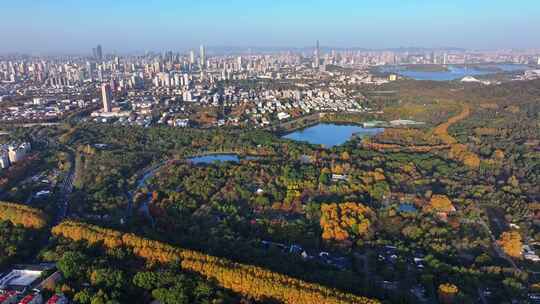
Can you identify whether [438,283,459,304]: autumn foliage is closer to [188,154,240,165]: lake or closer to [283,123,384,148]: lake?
[188,154,240,165]: lake

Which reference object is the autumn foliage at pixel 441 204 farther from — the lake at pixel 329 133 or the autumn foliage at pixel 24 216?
the autumn foliage at pixel 24 216

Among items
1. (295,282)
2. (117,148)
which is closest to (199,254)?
(295,282)

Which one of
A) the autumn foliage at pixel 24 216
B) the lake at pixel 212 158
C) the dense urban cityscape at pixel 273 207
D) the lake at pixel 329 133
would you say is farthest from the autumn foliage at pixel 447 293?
the lake at pixel 329 133

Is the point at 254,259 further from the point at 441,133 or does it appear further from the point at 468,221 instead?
the point at 441,133

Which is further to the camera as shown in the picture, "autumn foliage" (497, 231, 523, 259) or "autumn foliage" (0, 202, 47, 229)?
"autumn foliage" (0, 202, 47, 229)

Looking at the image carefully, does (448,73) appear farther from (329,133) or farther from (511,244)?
(511,244)

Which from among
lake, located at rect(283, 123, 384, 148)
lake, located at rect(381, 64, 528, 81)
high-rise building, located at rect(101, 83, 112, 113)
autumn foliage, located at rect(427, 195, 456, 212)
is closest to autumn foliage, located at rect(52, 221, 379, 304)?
autumn foliage, located at rect(427, 195, 456, 212)
